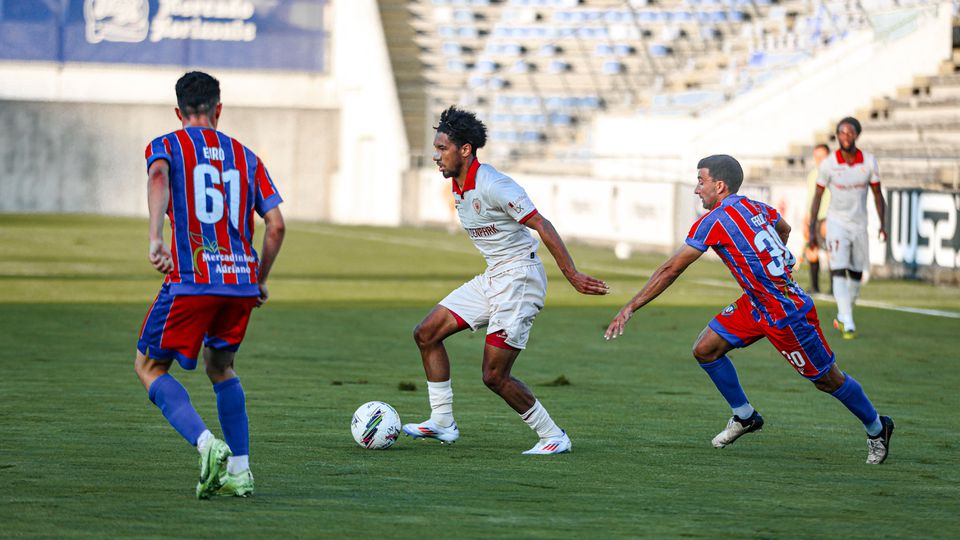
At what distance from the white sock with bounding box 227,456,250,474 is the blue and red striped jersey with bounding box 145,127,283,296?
68 cm

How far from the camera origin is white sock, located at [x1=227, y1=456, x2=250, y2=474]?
6562mm

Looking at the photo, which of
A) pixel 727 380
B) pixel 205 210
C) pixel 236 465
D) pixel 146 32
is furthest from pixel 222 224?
pixel 146 32

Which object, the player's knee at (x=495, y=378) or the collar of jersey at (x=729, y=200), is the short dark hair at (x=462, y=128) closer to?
the player's knee at (x=495, y=378)

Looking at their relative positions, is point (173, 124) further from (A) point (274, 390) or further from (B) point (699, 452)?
(B) point (699, 452)

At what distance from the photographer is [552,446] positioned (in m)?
7.96

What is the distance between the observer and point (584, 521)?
20.2 ft

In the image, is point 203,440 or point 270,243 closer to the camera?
point 203,440

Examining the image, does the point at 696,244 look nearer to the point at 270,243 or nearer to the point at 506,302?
the point at 506,302

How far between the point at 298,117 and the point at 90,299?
98.4 feet

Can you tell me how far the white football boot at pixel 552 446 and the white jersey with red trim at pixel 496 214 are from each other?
0.92 m

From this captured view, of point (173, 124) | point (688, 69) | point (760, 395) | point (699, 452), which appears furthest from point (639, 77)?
point (699, 452)

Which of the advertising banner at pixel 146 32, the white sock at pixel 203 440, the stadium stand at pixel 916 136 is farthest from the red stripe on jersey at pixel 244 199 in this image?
the advertising banner at pixel 146 32

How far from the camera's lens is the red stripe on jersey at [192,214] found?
6.53 meters

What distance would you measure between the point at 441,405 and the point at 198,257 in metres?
2.14
